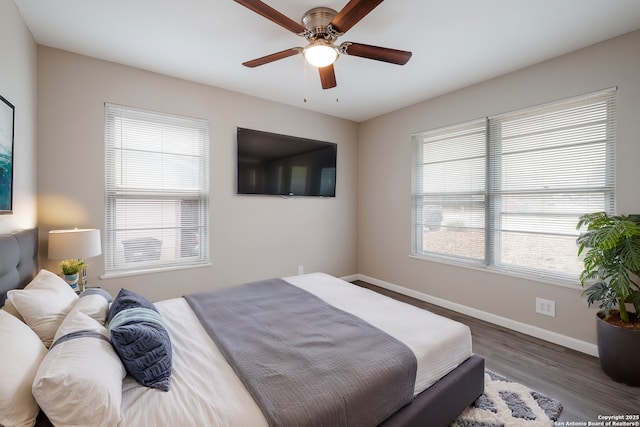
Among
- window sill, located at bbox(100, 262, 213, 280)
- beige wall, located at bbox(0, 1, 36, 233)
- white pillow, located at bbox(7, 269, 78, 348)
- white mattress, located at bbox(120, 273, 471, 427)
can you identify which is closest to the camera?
white mattress, located at bbox(120, 273, 471, 427)

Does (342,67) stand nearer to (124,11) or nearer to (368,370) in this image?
(124,11)

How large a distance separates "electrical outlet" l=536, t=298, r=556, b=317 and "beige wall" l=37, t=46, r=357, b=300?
2.56 metres

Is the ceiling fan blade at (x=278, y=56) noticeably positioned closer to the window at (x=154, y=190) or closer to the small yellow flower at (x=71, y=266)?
the window at (x=154, y=190)

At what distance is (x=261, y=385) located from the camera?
3.99ft

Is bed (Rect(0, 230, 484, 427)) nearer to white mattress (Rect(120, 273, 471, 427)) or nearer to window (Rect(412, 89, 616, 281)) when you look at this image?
white mattress (Rect(120, 273, 471, 427))

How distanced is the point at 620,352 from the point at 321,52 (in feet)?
9.85

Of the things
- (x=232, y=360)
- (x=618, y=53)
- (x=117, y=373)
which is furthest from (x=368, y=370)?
(x=618, y=53)

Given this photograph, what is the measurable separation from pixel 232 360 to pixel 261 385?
258mm

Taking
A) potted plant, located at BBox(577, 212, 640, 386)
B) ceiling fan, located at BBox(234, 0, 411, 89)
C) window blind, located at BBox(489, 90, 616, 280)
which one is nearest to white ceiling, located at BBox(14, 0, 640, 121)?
ceiling fan, located at BBox(234, 0, 411, 89)

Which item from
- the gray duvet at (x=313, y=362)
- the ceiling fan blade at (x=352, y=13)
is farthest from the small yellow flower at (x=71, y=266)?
the ceiling fan blade at (x=352, y=13)

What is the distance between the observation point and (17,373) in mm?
950

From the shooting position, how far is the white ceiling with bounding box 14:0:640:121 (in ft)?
6.59

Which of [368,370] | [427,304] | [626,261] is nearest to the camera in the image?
[368,370]

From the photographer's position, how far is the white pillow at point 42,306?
1375mm
